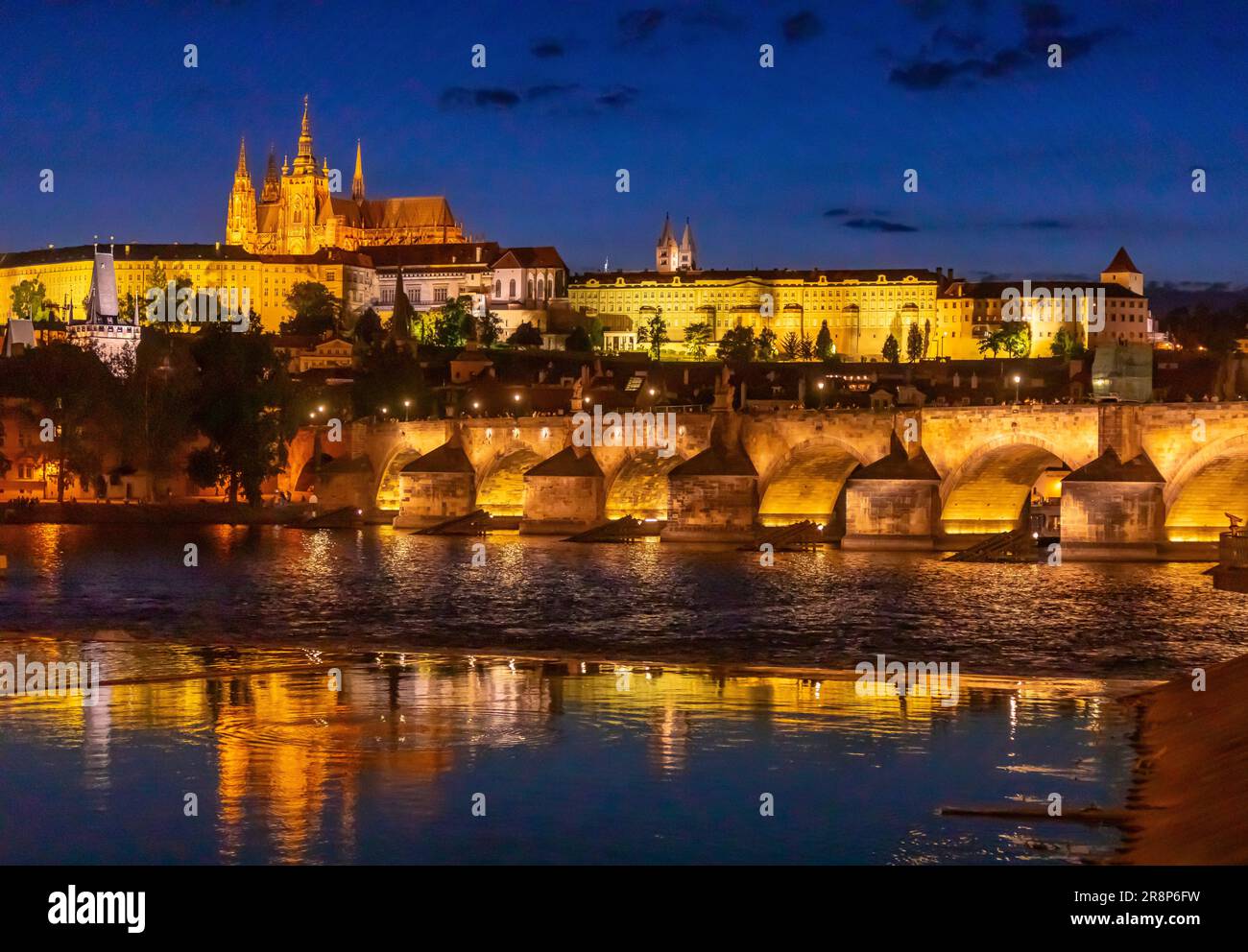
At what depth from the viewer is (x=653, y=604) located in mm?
42875

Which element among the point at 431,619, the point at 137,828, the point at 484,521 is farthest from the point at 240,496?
the point at 137,828

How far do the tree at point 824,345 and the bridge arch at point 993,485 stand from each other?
10496 cm

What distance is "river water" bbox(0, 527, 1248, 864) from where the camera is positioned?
1686 centimetres

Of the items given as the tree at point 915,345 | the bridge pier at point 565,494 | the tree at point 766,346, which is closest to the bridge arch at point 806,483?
the bridge pier at point 565,494

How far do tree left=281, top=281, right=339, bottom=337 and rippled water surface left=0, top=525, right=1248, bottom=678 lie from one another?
104 m

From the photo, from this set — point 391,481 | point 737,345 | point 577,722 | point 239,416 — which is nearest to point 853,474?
point 391,481

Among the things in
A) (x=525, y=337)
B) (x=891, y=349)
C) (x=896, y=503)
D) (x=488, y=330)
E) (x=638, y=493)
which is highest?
(x=488, y=330)

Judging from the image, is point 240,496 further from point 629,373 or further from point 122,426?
point 629,373

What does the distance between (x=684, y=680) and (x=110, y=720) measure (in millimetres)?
8755

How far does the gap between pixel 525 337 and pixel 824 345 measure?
2870 centimetres

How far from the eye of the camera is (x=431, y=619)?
3931 centimetres

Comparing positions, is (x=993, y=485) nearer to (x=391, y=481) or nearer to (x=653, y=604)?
(x=653, y=604)

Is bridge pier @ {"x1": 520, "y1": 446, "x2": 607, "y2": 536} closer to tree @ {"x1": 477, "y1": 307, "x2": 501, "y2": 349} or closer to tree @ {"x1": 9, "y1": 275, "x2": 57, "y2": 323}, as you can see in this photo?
tree @ {"x1": 477, "y1": 307, "x2": 501, "y2": 349}

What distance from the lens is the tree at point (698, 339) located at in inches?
6909
